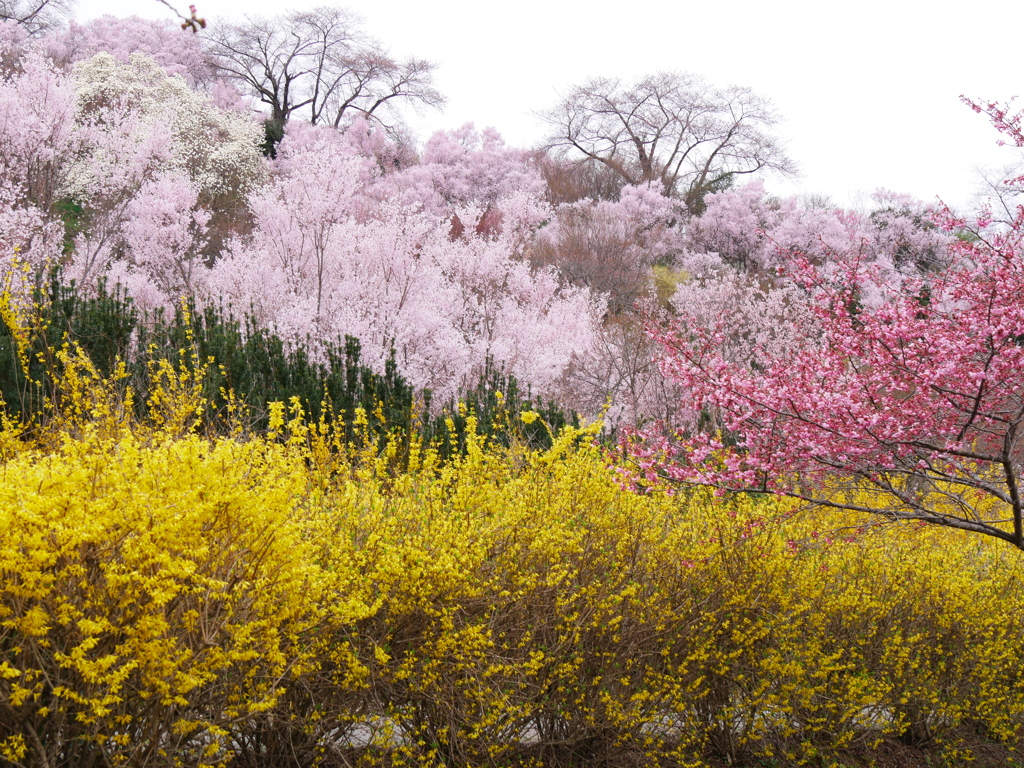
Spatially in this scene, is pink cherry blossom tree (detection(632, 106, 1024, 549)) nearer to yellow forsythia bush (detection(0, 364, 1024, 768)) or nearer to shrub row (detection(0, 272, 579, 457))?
yellow forsythia bush (detection(0, 364, 1024, 768))

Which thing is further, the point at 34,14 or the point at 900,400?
the point at 34,14

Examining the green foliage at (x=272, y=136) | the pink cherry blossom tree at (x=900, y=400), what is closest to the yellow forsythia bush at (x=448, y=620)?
the pink cherry blossom tree at (x=900, y=400)

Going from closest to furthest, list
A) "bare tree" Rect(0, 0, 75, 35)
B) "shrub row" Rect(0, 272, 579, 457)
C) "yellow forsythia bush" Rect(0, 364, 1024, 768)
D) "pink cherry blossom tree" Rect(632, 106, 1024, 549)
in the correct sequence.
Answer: "yellow forsythia bush" Rect(0, 364, 1024, 768) < "pink cherry blossom tree" Rect(632, 106, 1024, 549) < "shrub row" Rect(0, 272, 579, 457) < "bare tree" Rect(0, 0, 75, 35)

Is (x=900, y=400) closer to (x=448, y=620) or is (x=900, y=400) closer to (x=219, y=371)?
(x=448, y=620)

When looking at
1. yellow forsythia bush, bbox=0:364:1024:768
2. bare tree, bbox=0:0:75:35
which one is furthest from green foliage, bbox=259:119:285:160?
yellow forsythia bush, bbox=0:364:1024:768

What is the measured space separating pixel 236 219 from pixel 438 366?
41.5ft

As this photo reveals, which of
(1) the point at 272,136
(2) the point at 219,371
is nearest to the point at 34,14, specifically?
(1) the point at 272,136

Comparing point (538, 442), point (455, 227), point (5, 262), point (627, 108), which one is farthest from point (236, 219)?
point (627, 108)

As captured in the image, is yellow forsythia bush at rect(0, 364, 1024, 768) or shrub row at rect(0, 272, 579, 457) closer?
yellow forsythia bush at rect(0, 364, 1024, 768)

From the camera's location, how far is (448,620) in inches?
125

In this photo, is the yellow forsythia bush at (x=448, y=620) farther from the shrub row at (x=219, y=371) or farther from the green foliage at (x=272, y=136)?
the green foliage at (x=272, y=136)

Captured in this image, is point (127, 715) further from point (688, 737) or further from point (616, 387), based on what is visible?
point (616, 387)

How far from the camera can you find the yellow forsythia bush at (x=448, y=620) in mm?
2336

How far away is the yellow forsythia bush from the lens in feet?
7.66
